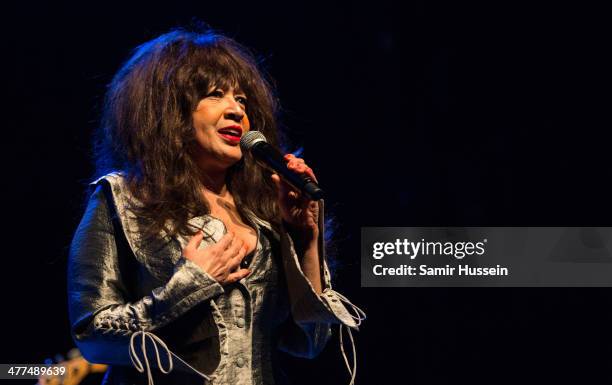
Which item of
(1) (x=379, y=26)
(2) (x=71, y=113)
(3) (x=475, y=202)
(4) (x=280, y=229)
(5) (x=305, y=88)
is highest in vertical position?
(1) (x=379, y=26)

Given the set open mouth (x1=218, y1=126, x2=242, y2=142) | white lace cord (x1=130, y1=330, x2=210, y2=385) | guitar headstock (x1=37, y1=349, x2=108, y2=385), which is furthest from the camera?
guitar headstock (x1=37, y1=349, x2=108, y2=385)

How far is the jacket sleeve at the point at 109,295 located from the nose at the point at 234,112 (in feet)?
1.09

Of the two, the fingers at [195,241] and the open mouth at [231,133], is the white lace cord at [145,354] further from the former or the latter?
the open mouth at [231,133]

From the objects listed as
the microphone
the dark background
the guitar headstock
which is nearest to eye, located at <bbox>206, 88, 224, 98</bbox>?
the microphone

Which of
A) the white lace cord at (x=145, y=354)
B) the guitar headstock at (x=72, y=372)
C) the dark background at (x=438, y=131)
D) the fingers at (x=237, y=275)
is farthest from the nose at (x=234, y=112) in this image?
the guitar headstock at (x=72, y=372)

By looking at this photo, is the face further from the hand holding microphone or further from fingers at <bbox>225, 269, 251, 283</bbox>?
fingers at <bbox>225, 269, 251, 283</bbox>

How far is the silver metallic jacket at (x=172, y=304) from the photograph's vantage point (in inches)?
53.7

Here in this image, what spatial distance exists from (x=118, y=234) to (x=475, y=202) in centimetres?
158

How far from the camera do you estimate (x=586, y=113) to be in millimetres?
2723

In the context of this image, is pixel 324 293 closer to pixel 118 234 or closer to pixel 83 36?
pixel 118 234

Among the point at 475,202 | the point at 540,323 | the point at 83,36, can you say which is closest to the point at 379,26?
the point at 475,202

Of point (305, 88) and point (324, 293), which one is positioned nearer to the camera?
point (324, 293)

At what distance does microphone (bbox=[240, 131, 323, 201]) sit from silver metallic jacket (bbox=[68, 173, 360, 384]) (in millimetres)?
177

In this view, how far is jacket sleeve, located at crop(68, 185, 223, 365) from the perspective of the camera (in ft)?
4.45
